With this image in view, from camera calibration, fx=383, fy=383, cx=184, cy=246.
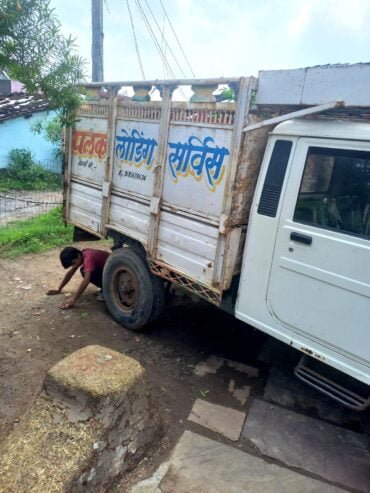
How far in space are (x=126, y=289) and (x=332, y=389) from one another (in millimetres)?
2368

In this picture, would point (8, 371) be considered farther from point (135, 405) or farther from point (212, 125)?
point (212, 125)

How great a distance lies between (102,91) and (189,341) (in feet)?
9.46

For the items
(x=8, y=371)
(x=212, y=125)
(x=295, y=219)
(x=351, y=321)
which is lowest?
(x=8, y=371)

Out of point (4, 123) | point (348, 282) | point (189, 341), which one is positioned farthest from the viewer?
point (4, 123)

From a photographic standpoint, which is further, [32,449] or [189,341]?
[189,341]

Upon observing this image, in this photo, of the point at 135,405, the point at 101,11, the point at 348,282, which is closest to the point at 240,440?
the point at 135,405

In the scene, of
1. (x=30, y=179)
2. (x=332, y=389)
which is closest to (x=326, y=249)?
(x=332, y=389)

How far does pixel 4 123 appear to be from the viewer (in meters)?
13.9

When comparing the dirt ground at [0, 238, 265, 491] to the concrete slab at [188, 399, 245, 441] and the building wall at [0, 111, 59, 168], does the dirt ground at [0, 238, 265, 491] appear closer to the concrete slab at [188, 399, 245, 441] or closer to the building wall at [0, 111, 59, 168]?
the concrete slab at [188, 399, 245, 441]

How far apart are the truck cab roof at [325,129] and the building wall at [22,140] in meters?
12.6

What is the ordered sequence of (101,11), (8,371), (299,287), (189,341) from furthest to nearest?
(101,11) → (189,341) → (8,371) → (299,287)

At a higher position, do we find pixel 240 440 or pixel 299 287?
pixel 299 287

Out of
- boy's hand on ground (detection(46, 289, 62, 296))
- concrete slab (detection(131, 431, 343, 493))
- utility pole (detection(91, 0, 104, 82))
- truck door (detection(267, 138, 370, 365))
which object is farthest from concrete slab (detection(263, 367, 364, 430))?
utility pole (detection(91, 0, 104, 82))

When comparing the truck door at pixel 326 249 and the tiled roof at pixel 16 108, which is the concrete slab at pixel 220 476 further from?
the tiled roof at pixel 16 108
